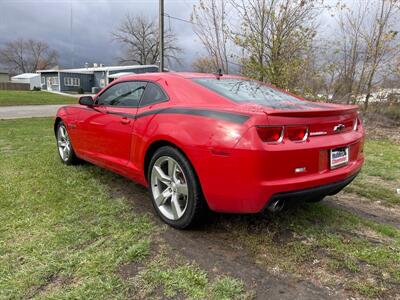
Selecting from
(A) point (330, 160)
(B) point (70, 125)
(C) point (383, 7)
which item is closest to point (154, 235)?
(A) point (330, 160)

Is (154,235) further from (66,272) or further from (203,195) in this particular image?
(66,272)

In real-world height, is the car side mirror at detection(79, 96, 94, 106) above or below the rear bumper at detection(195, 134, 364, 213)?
above

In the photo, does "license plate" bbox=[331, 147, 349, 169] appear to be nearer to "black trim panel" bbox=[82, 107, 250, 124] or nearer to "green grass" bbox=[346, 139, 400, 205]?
"black trim panel" bbox=[82, 107, 250, 124]

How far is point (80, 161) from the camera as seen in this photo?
5188mm

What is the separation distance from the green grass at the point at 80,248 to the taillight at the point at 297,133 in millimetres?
1097

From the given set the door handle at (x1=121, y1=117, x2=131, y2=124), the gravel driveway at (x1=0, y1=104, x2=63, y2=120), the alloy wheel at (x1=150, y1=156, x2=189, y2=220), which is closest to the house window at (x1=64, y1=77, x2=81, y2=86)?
the gravel driveway at (x1=0, y1=104, x2=63, y2=120)

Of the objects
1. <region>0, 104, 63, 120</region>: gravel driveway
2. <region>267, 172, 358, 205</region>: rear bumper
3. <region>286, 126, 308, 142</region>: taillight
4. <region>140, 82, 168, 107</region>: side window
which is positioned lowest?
<region>0, 104, 63, 120</region>: gravel driveway

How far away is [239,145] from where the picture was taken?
7.84 ft

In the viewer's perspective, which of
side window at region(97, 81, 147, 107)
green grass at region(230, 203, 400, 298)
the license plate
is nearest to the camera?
green grass at region(230, 203, 400, 298)

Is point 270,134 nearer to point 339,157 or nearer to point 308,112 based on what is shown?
point 308,112

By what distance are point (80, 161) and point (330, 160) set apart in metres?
3.79

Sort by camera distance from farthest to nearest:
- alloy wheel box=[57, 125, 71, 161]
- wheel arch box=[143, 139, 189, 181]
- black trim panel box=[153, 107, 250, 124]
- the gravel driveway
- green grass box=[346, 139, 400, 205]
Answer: the gravel driveway → alloy wheel box=[57, 125, 71, 161] → green grass box=[346, 139, 400, 205] → wheel arch box=[143, 139, 189, 181] → black trim panel box=[153, 107, 250, 124]

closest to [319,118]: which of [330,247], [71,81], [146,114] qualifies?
[330,247]

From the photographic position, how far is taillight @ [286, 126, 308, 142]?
248cm
